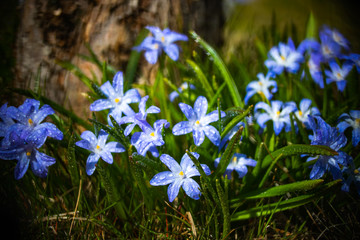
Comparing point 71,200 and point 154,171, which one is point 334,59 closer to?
point 154,171

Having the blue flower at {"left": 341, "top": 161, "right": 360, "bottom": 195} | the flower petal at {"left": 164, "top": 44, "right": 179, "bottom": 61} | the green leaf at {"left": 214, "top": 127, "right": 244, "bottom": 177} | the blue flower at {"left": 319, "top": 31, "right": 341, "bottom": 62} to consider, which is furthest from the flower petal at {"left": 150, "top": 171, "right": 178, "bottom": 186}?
the blue flower at {"left": 319, "top": 31, "right": 341, "bottom": 62}

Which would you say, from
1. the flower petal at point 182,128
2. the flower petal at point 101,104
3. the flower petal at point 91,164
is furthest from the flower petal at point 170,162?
the flower petal at point 101,104

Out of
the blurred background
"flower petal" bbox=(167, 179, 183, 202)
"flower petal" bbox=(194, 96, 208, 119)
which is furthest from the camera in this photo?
the blurred background

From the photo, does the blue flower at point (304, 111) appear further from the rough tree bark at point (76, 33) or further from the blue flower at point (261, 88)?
the rough tree bark at point (76, 33)

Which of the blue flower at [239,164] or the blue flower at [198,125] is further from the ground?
the blue flower at [198,125]

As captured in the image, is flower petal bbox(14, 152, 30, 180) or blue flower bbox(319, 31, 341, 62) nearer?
flower petal bbox(14, 152, 30, 180)

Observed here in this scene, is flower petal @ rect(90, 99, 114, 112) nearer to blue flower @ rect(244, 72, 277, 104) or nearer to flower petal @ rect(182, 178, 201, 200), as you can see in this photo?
flower petal @ rect(182, 178, 201, 200)
